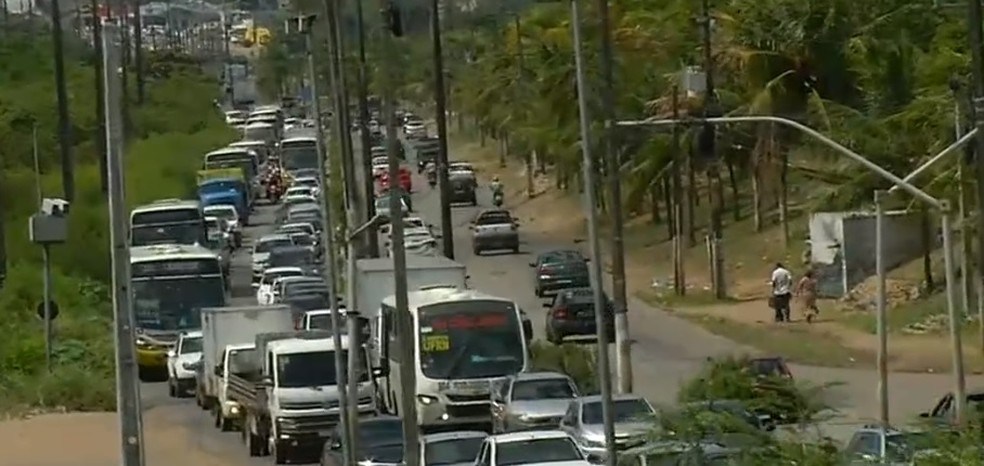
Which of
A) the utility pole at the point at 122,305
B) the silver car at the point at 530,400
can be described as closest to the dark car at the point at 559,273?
the silver car at the point at 530,400

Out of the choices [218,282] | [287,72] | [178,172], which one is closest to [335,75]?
[218,282]

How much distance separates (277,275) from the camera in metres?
57.2

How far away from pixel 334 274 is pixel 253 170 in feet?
206

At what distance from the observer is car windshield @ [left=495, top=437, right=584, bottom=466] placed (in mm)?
25094

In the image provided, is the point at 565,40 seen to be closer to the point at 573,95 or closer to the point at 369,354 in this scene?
the point at 573,95

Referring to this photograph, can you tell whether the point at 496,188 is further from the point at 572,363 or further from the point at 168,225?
the point at 572,363

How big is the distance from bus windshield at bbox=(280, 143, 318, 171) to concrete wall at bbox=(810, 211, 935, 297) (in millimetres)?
46142

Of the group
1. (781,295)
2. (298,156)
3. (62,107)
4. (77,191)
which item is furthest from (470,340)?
(298,156)

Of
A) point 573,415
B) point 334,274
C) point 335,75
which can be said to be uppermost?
point 335,75

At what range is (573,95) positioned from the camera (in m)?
71.0

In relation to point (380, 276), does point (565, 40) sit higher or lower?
higher

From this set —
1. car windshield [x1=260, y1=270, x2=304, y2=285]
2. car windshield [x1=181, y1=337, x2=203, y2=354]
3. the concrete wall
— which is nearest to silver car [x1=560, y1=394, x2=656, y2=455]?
car windshield [x1=181, y1=337, x2=203, y2=354]

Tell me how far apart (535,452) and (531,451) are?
7 centimetres

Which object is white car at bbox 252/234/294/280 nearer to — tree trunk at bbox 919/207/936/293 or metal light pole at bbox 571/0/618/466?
tree trunk at bbox 919/207/936/293
